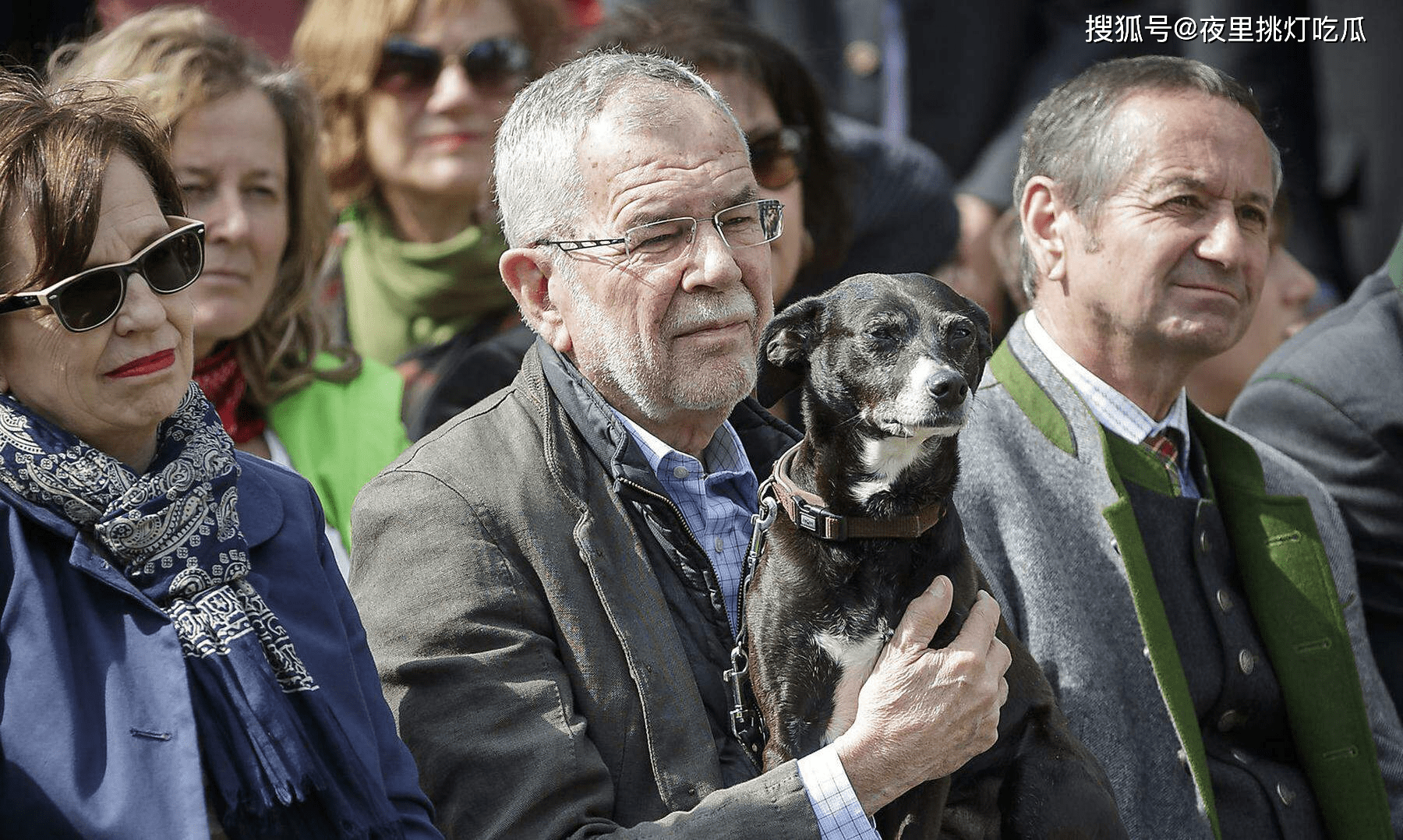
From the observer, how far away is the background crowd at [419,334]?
240cm

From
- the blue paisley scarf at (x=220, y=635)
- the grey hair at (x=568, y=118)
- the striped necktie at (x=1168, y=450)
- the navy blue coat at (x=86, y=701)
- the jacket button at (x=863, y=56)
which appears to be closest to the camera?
the navy blue coat at (x=86, y=701)

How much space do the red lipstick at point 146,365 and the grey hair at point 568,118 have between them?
0.84 metres

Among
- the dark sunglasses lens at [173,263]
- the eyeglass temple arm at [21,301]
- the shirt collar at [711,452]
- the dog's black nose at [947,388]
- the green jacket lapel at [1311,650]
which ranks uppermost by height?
the eyeglass temple arm at [21,301]

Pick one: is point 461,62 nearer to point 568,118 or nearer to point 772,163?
point 772,163

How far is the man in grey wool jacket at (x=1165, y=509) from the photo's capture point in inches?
133

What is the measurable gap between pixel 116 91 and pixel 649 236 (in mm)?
1069

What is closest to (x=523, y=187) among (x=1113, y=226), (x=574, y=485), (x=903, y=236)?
(x=574, y=485)

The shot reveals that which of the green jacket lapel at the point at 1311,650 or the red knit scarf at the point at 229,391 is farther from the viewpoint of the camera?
the red knit scarf at the point at 229,391

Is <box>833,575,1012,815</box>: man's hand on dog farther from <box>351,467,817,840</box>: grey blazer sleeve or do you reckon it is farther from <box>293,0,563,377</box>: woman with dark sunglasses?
<box>293,0,563,377</box>: woman with dark sunglasses

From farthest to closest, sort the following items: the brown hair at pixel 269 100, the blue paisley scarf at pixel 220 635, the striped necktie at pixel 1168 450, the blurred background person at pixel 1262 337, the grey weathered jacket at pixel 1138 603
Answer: the blurred background person at pixel 1262 337, the brown hair at pixel 269 100, the striped necktie at pixel 1168 450, the grey weathered jacket at pixel 1138 603, the blue paisley scarf at pixel 220 635

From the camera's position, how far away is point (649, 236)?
9.76 ft

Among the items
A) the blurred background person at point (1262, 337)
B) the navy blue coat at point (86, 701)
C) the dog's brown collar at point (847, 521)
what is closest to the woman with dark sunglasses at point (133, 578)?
the navy blue coat at point (86, 701)

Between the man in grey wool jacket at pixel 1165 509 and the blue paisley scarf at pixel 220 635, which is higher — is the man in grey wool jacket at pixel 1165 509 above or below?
below

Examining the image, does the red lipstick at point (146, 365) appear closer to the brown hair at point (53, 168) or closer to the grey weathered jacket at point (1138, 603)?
the brown hair at point (53, 168)
